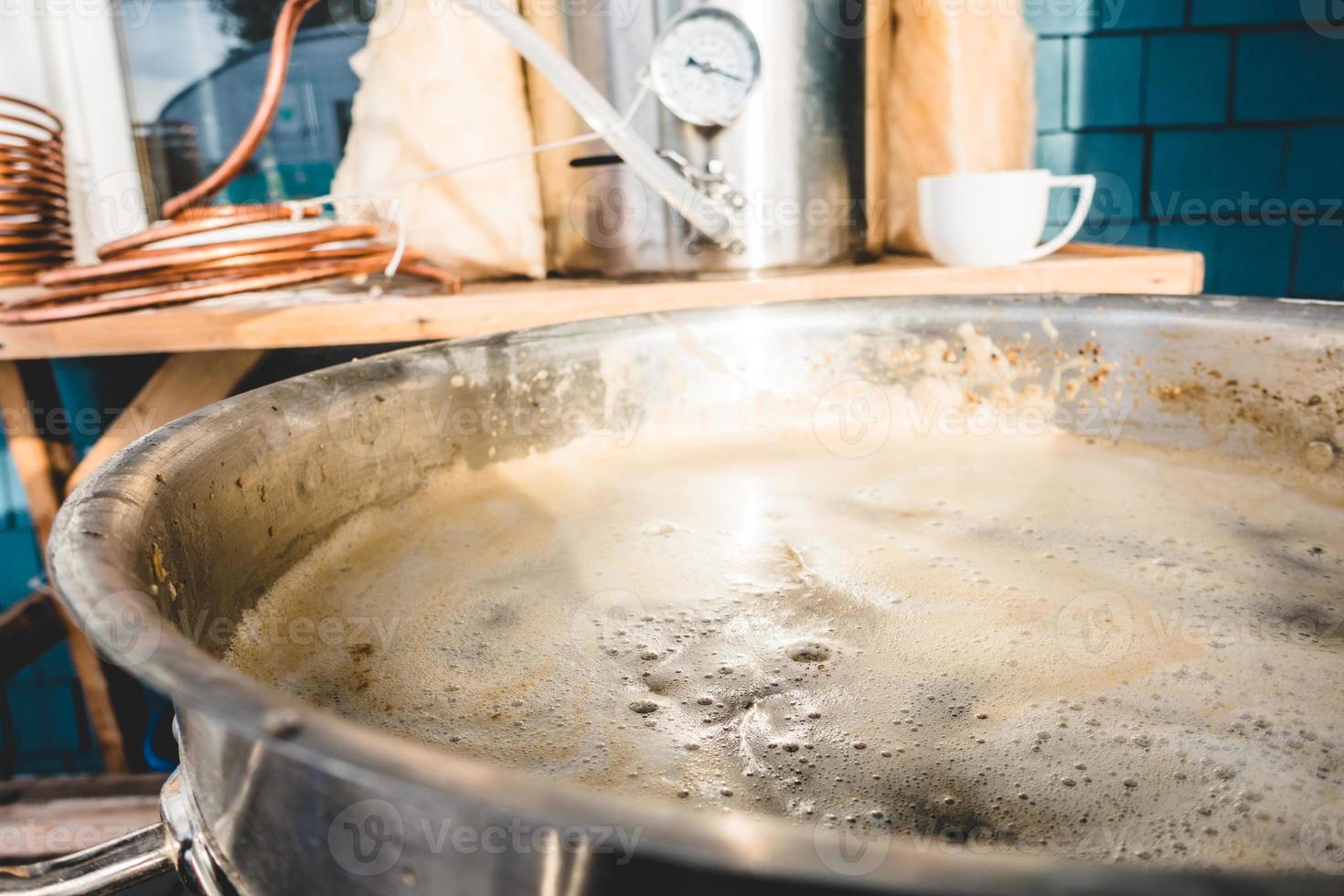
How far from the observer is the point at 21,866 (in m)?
0.35

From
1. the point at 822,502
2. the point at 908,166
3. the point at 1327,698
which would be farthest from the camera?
the point at 908,166

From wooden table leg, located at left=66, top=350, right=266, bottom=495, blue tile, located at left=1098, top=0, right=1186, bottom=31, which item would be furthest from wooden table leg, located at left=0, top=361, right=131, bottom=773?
blue tile, located at left=1098, top=0, right=1186, bottom=31

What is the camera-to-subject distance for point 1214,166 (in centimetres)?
178

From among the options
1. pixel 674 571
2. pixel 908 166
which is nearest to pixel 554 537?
pixel 674 571

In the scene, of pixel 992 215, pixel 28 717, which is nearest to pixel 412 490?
pixel 992 215

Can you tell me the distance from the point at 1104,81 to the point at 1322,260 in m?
0.59

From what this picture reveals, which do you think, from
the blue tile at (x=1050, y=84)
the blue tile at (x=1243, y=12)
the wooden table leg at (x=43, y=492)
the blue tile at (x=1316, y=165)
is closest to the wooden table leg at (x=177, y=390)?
the wooden table leg at (x=43, y=492)

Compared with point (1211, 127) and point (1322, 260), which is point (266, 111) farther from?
point (1322, 260)

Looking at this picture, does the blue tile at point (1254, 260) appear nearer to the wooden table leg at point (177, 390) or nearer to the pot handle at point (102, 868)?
the wooden table leg at point (177, 390)

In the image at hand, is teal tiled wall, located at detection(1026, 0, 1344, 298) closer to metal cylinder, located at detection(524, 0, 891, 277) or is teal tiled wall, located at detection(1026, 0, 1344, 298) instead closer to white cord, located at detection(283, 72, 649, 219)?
metal cylinder, located at detection(524, 0, 891, 277)

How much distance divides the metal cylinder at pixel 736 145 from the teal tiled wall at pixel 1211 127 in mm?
648

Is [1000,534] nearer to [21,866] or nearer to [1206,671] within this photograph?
[1206,671]

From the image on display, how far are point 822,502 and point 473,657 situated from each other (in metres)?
0.33

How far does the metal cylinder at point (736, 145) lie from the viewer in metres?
1.18
